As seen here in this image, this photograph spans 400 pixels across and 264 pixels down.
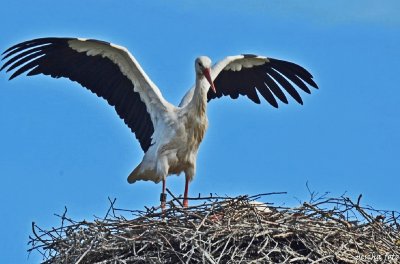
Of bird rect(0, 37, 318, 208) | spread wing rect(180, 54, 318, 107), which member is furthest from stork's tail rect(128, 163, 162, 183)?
spread wing rect(180, 54, 318, 107)

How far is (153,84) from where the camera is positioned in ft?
34.7

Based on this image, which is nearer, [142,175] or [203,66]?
[203,66]

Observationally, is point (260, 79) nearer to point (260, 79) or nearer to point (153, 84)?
point (260, 79)

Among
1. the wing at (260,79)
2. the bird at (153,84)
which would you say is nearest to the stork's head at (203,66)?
the bird at (153,84)

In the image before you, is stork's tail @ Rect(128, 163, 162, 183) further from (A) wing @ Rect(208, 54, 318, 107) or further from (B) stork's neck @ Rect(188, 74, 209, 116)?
(A) wing @ Rect(208, 54, 318, 107)

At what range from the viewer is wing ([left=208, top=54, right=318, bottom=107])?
37.3 ft

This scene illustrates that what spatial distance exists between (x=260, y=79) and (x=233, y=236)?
354cm

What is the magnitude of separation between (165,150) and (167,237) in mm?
2132

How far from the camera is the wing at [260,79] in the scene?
11367 millimetres

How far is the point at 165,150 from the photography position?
10.4 meters

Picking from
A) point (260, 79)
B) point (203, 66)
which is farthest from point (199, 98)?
point (260, 79)

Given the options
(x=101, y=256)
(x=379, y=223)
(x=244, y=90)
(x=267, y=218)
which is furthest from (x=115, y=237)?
(x=244, y=90)

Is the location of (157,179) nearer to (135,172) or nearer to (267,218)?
(135,172)

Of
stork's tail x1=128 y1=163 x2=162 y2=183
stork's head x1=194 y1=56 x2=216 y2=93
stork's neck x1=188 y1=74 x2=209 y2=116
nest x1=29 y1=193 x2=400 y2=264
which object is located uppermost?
stork's head x1=194 y1=56 x2=216 y2=93
